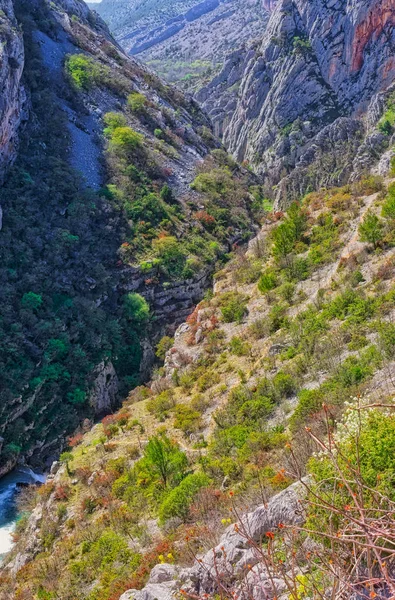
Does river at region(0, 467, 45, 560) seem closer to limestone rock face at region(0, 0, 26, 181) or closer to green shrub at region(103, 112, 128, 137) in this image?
limestone rock face at region(0, 0, 26, 181)

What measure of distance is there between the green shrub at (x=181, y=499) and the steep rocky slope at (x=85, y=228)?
39.3 ft

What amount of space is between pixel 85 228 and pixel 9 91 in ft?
35.0

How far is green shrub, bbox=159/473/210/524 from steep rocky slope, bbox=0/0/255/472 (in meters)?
12.0

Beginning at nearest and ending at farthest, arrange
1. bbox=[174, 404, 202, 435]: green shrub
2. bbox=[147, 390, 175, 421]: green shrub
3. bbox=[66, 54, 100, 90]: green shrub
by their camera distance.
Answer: bbox=[174, 404, 202, 435]: green shrub < bbox=[147, 390, 175, 421]: green shrub < bbox=[66, 54, 100, 90]: green shrub

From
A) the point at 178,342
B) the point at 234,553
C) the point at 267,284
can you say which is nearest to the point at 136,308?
the point at 178,342

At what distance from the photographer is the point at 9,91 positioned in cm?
3061

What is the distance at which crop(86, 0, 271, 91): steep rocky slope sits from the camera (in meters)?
112

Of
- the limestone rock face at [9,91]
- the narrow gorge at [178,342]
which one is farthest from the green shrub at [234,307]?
the limestone rock face at [9,91]

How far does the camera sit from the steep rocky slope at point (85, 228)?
2272 centimetres

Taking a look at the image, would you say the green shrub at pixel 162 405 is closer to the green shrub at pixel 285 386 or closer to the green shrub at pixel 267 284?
the green shrub at pixel 285 386

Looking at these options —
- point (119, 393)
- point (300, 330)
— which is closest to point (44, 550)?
point (300, 330)

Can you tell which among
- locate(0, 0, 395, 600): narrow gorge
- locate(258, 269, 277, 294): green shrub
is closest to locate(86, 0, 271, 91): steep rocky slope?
locate(0, 0, 395, 600): narrow gorge

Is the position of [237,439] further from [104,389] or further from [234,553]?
[104,389]

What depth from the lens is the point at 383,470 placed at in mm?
5293
